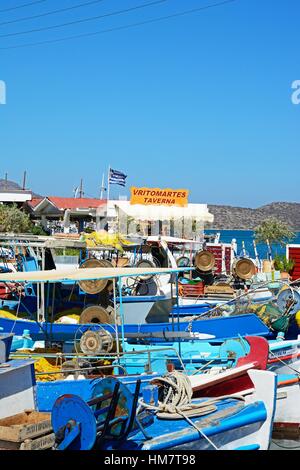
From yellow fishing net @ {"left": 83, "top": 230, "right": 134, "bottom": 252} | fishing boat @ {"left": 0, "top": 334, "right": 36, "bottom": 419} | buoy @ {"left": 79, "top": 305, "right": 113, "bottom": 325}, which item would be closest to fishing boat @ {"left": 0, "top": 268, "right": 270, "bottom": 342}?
buoy @ {"left": 79, "top": 305, "right": 113, "bottom": 325}

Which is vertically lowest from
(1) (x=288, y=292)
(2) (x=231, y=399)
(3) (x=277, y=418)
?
(3) (x=277, y=418)

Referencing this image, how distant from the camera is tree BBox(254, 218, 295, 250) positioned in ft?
118

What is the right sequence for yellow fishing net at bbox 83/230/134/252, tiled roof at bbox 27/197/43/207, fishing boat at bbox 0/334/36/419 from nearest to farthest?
fishing boat at bbox 0/334/36/419
yellow fishing net at bbox 83/230/134/252
tiled roof at bbox 27/197/43/207

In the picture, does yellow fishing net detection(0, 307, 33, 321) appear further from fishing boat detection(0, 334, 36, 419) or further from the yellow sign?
the yellow sign

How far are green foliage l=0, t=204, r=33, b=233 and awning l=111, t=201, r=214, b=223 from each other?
964 cm

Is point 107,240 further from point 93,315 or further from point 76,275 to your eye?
point 76,275

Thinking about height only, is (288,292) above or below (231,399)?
above

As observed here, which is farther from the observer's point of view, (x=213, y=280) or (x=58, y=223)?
(x=58, y=223)

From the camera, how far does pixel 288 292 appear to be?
15562 millimetres
